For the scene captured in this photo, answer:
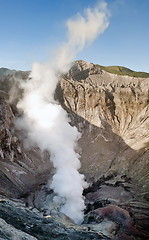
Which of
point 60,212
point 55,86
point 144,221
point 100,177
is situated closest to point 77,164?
point 100,177

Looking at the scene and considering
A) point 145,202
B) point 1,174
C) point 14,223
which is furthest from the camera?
point 1,174

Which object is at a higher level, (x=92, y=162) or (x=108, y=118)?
(x=108, y=118)

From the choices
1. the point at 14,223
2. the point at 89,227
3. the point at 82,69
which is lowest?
the point at 14,223

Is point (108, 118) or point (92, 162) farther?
point (108, 118)

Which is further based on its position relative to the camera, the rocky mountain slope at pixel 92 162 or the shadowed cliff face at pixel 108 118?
the shadowed cliff face at pixel 108 118

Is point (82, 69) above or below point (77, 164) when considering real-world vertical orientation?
above

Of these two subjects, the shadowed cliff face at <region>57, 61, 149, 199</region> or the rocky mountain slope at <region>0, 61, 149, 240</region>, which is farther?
the shadowed cliff face at <region>57, 61, 149, 199</region>

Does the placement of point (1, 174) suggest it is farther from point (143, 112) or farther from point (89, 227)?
point (143, 112)

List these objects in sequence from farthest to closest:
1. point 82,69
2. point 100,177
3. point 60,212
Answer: point 82,69 < point 100,177 < point 60,212
